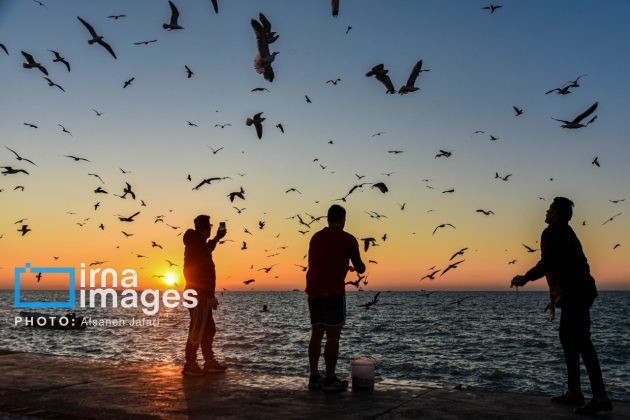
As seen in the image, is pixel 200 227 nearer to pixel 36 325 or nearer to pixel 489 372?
pixel 489 372

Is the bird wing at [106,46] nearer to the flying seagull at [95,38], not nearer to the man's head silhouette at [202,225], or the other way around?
the flying seagull at [95,38]

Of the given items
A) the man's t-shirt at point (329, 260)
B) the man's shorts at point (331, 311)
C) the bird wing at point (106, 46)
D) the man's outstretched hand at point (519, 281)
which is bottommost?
the man's shorts at point (331, 311)

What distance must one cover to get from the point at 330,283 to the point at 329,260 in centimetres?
25

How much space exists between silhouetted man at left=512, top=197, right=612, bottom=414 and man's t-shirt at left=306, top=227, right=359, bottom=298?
5.85 ft

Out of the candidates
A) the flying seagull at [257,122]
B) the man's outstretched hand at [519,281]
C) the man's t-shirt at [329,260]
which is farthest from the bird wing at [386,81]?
the man's outstretched hand at [519,281]

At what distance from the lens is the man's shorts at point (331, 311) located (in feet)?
20.1

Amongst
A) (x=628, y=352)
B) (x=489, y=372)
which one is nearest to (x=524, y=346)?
(x=628, y=352)

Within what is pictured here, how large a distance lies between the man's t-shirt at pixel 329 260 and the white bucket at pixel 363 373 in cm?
77

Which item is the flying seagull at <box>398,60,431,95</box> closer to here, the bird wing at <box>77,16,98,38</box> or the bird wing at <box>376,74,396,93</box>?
the bird wing at <box>376,74,396,93</box>

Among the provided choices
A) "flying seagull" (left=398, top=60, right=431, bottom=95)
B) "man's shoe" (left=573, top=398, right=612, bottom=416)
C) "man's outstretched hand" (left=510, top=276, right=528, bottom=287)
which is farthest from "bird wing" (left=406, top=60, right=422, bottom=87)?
"man's shoe" (left=573, top=398, right=612, bottom=416)

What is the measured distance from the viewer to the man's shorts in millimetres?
6141

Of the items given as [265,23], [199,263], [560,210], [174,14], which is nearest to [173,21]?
[174,14]

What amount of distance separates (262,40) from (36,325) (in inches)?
2840

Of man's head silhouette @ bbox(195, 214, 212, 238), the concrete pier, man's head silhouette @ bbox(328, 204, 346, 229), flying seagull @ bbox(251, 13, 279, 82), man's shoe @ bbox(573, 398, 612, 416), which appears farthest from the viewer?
flying seagull @ bbox(251, 13, 279, 82)
